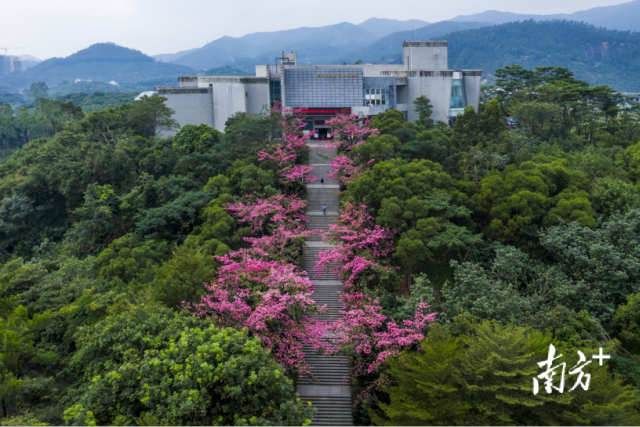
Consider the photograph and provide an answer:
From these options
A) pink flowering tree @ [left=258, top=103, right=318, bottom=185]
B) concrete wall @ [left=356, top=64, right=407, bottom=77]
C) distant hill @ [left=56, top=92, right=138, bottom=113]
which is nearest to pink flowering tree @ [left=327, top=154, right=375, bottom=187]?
pink flowering tree @ [left=258, top=103, right=318, bottom=185]

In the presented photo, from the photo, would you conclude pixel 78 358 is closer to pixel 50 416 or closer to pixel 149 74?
pixel 50 416

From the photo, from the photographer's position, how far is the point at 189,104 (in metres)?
37.7

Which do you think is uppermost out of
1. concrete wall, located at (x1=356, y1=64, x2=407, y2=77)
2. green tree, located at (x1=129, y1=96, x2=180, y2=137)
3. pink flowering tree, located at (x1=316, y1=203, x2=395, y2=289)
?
concrete wall, located at (x1=356, y1=64, x2=407, y2=77)

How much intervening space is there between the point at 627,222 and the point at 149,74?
21467 cm

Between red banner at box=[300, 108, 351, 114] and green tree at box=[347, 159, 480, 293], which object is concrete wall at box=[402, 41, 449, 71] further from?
green tree at box=[347, 159, 480, 293]

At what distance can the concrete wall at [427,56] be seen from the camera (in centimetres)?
4225

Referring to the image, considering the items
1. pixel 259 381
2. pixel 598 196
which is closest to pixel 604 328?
pixel 598 196

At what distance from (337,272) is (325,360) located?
4176mm

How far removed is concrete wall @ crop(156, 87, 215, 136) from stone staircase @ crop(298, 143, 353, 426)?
16872 mm

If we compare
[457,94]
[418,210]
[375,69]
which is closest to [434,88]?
[457,94]

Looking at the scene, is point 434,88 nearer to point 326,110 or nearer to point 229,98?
point 326,110

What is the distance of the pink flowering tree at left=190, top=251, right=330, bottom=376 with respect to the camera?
13.5 meters

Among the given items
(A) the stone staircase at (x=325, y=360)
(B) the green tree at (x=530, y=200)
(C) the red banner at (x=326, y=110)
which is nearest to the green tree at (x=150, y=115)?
(C) the red banner at (x=326, y=110)

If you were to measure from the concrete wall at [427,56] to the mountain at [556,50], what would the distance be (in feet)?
287
